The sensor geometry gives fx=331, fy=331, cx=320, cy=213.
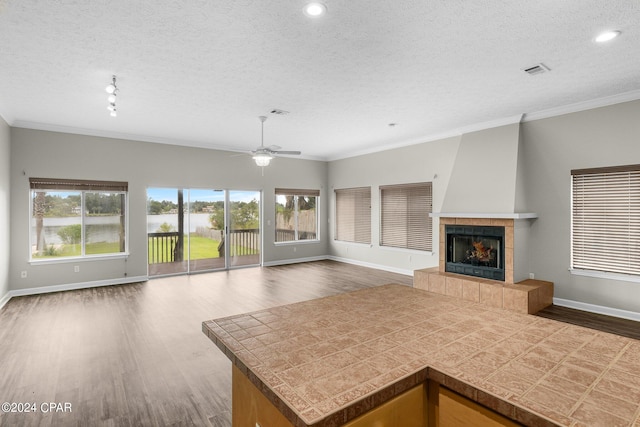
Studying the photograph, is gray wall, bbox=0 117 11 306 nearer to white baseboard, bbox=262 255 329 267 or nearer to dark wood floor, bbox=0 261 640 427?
dark wood floor, bbox=0 261 640 427

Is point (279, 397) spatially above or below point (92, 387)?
above

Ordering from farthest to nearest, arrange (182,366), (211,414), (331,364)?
(182,366), (211,414), (331,364)

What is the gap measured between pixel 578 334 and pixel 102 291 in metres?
6.89

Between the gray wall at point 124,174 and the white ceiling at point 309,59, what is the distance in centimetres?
59

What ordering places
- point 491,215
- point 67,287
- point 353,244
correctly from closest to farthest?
point 491,215
point 67,287
point 353,244

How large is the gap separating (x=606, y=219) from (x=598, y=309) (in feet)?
4.13

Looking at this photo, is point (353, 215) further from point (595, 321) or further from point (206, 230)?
point (595, 321)

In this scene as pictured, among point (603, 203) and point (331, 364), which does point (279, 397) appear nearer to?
point (331, 364)

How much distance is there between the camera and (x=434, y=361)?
124 cm

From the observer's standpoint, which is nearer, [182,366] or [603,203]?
[182,366]

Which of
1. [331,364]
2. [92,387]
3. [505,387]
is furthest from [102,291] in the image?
[505,387]

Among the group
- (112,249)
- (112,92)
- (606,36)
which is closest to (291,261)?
(112,249)

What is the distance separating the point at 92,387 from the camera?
2.81 meters

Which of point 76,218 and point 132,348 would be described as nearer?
point 132,348
